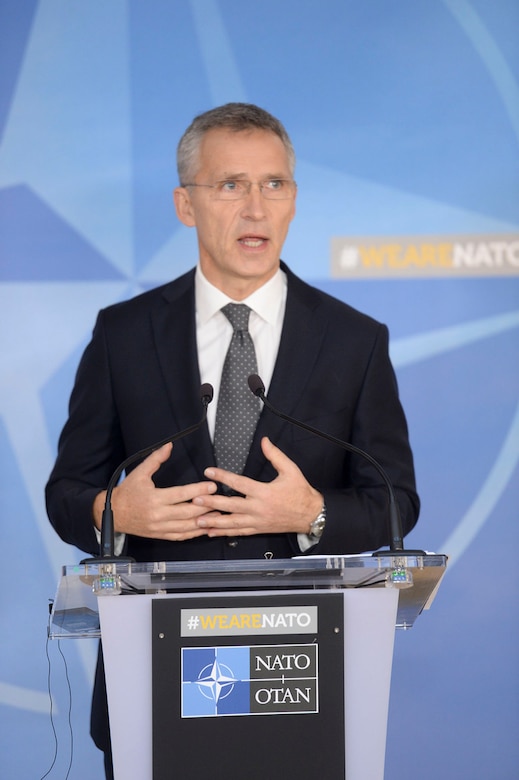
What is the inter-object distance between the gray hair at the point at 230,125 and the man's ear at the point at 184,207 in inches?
2.3

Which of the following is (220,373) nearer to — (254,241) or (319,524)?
(254,241)

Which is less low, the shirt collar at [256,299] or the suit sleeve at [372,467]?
the shirt collar at [256,299]

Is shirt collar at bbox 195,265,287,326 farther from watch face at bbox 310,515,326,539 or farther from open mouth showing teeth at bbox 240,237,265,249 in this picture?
watch face at bbox 310,515,326,539

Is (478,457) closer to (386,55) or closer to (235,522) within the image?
(386,55)

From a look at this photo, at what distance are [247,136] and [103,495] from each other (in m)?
1.11

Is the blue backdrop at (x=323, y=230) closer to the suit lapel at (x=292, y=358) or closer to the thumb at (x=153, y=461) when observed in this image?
the suit lapel at (x=292, y=358)

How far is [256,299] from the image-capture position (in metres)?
2.99

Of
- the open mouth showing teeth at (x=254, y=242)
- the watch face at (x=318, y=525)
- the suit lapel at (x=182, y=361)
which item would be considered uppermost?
the open mouth showing teeth at (x=254, y=242)

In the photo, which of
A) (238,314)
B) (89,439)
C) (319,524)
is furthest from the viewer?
(238,314)

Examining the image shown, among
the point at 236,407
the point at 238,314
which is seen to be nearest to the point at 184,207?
the point at 238,314

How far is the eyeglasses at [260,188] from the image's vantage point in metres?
2.99

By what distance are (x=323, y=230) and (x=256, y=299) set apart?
38.0 inches

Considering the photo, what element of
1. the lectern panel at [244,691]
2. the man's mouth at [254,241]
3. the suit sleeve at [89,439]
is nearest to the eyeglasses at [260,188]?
the man's mouth at [254,241]

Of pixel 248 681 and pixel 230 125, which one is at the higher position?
pixel 230 125
